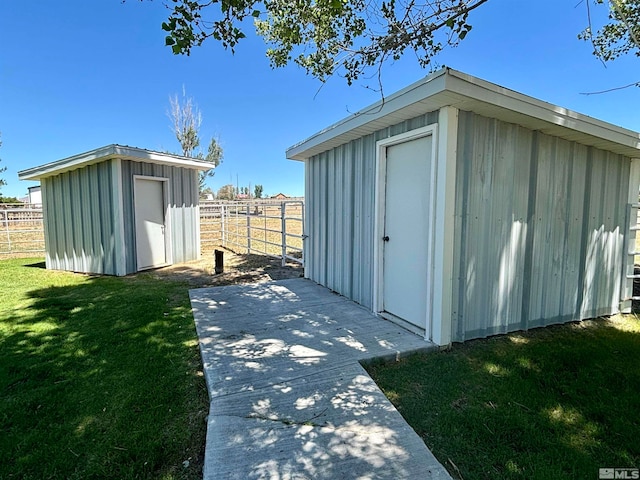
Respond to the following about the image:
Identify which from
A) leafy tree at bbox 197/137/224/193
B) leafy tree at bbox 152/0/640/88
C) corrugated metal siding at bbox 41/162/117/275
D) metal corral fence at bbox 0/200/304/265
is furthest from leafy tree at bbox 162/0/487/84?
leafy tree at bbox 197/137/224/193

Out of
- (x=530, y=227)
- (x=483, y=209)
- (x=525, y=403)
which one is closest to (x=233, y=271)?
(x=483, y=209)

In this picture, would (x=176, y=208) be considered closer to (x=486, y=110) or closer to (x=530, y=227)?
(x=486, y=110)

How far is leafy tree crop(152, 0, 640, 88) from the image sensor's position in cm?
278

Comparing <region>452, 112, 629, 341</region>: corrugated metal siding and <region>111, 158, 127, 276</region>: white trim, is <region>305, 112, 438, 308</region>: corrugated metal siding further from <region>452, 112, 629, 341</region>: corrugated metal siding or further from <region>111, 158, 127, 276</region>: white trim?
<region>111, 158, 127, 276</region>: white trim

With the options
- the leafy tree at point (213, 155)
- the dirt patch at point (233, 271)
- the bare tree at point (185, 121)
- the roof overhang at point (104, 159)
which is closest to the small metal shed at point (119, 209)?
the roof overhang at point (104, 159)

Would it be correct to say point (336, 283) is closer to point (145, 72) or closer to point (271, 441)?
point (271, 441)

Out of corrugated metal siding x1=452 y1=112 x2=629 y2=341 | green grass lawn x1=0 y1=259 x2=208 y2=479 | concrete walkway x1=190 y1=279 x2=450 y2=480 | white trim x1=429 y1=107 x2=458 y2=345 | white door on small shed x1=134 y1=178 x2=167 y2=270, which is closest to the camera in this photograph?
concrete walkway x1=190 y1=279 x2=450 y2=480

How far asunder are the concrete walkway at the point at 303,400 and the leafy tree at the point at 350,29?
2.49 metres

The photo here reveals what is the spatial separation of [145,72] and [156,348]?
14.1 m

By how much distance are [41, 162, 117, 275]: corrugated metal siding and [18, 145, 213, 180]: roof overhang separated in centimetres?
21

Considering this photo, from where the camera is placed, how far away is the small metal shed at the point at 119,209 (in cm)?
678

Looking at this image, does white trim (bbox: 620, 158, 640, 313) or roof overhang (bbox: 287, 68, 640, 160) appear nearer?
roof overhang (bbox: 287, 68, 640, 160)

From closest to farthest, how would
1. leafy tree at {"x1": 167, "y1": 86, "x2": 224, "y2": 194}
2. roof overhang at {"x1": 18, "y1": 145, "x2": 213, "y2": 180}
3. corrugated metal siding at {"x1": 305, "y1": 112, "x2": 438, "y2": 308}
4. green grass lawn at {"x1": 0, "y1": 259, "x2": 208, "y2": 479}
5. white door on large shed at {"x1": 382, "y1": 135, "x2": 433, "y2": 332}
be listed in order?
green grass lawn at {"x1": 0, "y1": 259, "x2": 208, "y2": 479} < white door on large shed at {"x1": 382, "y1": 135, "x2": 433, "y2": 332} < corrugated metal siding at {"x1": 305, "y1": 112, "x2": 438, "y2": 308} < roof overhang at {"x1": 18, "y1": 145, "x2": 213, "y2": 180} < leafy tree at {"x1": 167, "y1": 86, "x2": 224, "y2": 194}

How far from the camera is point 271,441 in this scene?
6.17 ft
